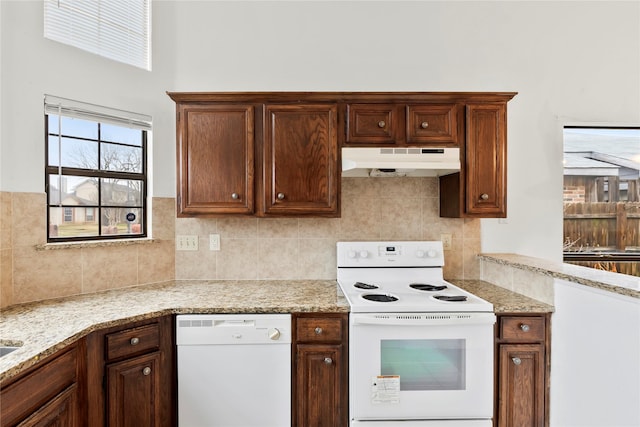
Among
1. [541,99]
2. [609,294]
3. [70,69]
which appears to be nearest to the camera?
[609,294]

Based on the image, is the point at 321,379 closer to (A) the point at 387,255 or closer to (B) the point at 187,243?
(A) the point at 387,255

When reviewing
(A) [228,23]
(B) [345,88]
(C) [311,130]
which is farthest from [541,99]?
(A) [228,23]

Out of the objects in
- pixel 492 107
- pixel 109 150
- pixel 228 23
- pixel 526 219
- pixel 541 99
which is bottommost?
pixel 526 219

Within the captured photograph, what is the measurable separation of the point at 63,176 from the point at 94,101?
517 millimetres

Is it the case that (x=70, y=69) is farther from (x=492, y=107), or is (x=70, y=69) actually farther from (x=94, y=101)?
(x=492, y=107)

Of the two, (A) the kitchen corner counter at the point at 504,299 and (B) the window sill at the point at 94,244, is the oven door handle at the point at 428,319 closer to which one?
(A) the kitchen corner counter at the point at 504,299

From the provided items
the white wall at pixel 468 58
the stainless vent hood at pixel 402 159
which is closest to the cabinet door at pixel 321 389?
the stainless vent hood at pixel 402 159

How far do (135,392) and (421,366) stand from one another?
1484 mm

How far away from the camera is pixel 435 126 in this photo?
2102 millimetres

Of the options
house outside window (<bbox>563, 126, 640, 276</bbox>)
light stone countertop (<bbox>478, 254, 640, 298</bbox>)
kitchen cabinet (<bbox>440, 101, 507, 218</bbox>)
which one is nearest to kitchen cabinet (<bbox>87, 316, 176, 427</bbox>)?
kitchen cabinet (<bbox>440, 101, 507, 218</bbox>)

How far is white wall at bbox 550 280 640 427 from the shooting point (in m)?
1.39

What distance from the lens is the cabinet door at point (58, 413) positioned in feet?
3.86

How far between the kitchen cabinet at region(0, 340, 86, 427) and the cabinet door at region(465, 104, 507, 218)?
227 cm

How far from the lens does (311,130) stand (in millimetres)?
2092
